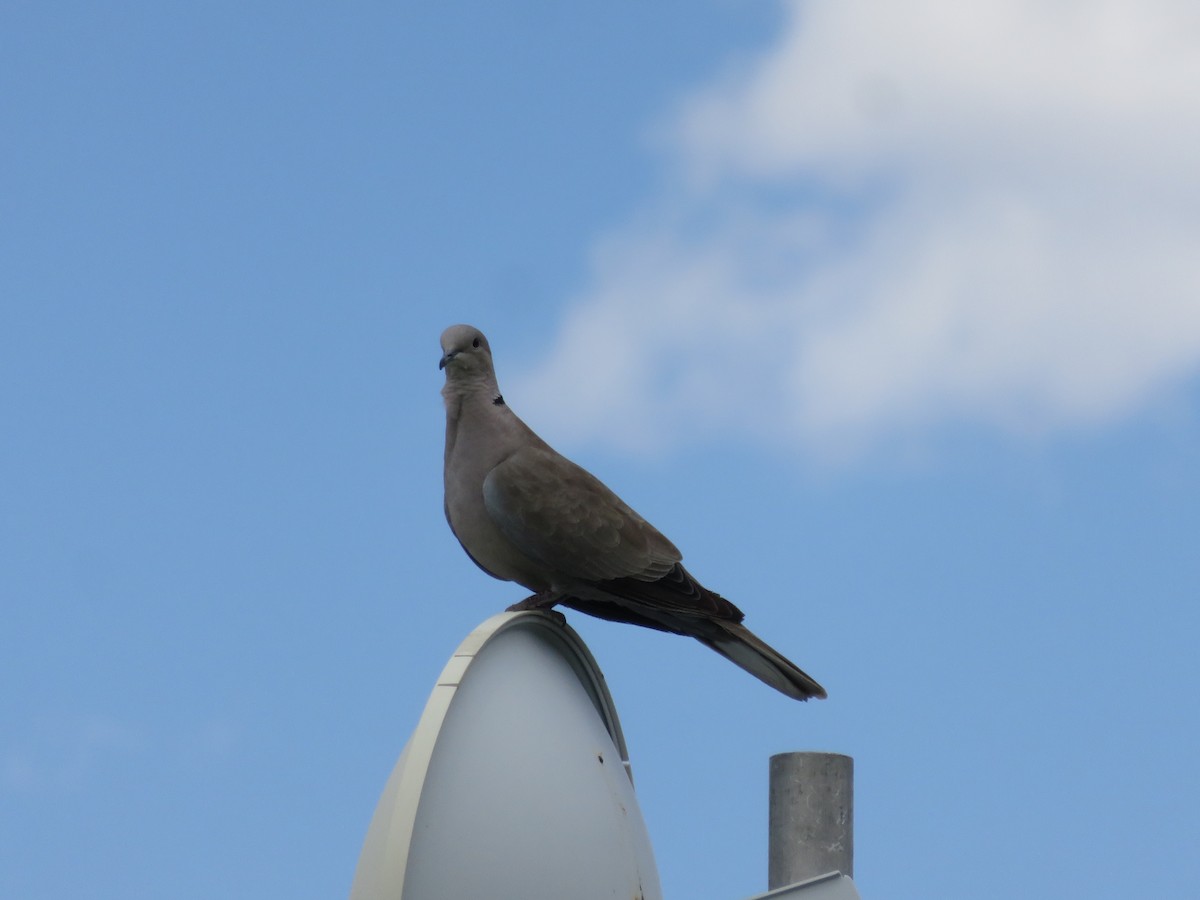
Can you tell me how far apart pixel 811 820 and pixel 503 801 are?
932 millimetres

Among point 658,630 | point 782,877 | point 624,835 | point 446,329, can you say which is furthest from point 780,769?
point 446,329

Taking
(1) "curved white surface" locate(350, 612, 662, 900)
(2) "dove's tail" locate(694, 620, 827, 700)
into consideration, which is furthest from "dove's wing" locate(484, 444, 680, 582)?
(1) "curved white surface" locate(350, 612, 662, 900)

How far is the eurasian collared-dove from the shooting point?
18.3 ft

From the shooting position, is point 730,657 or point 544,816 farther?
point 730,657

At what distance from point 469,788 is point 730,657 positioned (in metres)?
2.14

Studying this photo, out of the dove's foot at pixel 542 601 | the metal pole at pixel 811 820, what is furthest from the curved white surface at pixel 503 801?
the dove's foot at pixel 542 601

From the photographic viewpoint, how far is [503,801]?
12.1 ft

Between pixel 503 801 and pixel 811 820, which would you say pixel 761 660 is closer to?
pixel 811 820

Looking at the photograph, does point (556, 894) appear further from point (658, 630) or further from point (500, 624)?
point (658, 630)

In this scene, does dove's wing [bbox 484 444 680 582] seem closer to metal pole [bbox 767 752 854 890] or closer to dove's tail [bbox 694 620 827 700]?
dove's tail [bbox 694 620 827 700]

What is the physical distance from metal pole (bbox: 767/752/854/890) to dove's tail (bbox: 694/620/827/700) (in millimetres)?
1101

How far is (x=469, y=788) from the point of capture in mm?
3676

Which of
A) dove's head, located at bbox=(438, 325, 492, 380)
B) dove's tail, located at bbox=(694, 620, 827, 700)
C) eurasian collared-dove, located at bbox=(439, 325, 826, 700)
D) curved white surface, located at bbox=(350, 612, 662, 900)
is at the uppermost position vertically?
dove's head, located at bbox=(438, 325, 492, 380)

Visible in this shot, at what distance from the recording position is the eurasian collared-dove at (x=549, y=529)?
18.3ft
